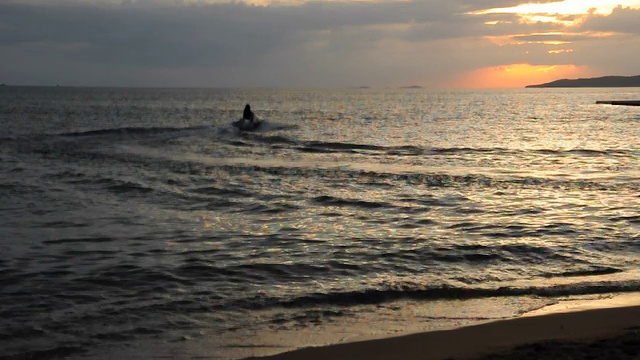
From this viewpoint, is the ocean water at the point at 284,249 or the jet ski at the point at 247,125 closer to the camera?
the ocean water at the point at 284,249

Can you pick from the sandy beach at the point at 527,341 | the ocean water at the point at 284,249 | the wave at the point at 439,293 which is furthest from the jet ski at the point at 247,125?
the sandy beach at the point at 527,341

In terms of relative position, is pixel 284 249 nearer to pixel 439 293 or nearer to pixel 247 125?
→ pixel 439 293

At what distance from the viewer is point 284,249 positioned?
12555 mm

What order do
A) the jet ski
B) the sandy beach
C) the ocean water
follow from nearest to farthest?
1. the sandy beach
2. the ocean water
3. the jet ski

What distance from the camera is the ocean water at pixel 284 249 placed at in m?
8.43

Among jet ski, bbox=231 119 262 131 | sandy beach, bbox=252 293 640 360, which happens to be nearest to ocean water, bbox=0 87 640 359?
sandy beach, bbox=252 293 640 360

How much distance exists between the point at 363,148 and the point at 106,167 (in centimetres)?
1414

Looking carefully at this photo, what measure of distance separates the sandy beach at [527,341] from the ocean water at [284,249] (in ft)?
1.34

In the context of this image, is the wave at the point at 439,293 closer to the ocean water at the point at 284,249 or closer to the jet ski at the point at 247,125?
the ocean water at the point at 284,249

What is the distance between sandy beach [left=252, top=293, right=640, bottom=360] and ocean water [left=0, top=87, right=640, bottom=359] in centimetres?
41

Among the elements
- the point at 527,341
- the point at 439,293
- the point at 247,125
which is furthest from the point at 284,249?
the point at 247,125

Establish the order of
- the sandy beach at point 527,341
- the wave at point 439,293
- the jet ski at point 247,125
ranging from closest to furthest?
1. the sandy beach at point 527,341
2. the wave at point 439,293
3. the jet ski at point 247,125

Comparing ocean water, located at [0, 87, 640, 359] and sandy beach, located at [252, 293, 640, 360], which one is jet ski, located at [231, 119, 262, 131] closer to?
ocean water, located at [0, 87, 640, 359]

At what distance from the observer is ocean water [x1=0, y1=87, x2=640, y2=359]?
8.43m
